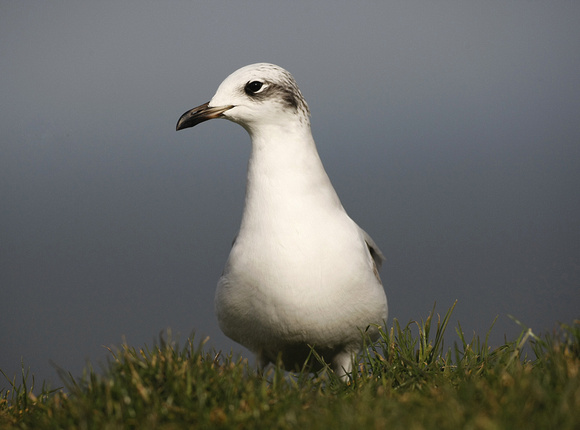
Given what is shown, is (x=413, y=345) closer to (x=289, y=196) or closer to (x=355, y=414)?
(x=289, y=196)

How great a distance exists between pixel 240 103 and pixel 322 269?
4.72ft

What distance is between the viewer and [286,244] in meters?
4.82

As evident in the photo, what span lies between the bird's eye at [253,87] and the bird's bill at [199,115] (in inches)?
7.4

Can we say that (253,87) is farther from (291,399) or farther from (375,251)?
(291,399)

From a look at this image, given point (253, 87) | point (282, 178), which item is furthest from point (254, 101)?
point (282, 178)

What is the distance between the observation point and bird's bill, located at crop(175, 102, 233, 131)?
5086 mm

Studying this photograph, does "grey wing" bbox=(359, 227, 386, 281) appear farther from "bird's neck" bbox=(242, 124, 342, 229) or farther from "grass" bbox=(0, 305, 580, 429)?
"grass" bbox=(0, 305, 580, 429)

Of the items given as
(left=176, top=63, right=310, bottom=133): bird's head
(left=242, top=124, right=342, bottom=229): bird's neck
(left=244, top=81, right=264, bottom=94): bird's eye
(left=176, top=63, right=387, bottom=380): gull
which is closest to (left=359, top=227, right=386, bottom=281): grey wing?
(left=176, top=63, right=387, bottom=380): gull

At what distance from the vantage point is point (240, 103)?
5.05 meters

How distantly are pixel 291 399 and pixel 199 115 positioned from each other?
98.4 inches

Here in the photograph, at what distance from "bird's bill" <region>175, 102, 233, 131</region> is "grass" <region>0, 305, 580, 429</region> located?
5.87ft

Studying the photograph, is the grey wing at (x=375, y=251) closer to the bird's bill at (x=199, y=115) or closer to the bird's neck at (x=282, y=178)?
the bird's neck at (x=282, y=178)

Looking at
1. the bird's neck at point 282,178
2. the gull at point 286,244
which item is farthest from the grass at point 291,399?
the bird's neck at point 282,178

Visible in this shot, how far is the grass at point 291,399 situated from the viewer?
3.03m
